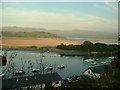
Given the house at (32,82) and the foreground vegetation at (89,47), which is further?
the foreground vegetation at (89,47)

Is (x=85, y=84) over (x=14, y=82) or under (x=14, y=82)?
over

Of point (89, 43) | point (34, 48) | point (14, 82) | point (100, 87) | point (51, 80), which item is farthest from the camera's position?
point (89, 43)

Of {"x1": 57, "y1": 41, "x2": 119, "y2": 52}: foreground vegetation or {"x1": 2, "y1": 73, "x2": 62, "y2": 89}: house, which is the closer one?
{"x1": 2, "y1": 73, "x2": 62, "y2": 89}: house

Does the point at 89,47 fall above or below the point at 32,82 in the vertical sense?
above

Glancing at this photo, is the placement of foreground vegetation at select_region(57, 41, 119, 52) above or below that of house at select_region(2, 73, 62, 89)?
above

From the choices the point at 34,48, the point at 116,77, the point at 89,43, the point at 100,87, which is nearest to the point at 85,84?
the point at 100,87

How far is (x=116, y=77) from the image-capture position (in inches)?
44.4

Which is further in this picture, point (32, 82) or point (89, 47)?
point (89, 47)

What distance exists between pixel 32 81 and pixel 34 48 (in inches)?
265

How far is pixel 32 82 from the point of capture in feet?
7.74

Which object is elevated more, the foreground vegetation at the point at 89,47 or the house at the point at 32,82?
the foreground vegetation at the point at 89,47

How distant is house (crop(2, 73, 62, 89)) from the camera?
2.18m

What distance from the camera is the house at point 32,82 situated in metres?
2.18

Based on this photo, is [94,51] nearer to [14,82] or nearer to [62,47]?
[62,47]
